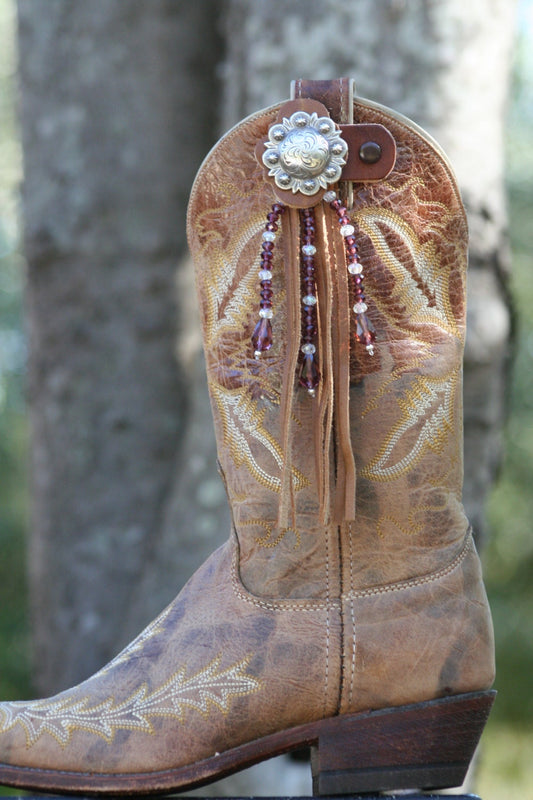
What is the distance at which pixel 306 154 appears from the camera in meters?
1.15

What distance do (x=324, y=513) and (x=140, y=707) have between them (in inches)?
13.2

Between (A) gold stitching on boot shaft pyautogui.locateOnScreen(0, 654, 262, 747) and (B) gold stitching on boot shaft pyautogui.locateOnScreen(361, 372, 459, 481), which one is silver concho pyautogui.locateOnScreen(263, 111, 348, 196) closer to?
(B) gold stitching on boot shaft pyautogui.locateOnScreen(361, 372, 459, 481)

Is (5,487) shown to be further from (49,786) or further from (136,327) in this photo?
(49,786)

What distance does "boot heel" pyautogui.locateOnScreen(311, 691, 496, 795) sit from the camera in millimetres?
1188

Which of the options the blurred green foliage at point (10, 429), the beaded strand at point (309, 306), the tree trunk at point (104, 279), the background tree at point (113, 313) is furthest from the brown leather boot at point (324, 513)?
the blurred green foliage at point (10, 429)

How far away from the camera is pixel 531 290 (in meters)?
6.12

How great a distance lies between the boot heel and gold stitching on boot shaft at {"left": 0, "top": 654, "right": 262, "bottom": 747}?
0.12 meters

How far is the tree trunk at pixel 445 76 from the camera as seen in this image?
2105 mm

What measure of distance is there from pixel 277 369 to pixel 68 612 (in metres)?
1.61

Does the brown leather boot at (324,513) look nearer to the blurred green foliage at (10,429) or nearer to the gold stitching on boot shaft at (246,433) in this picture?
the gold stitching on boot shaft at (246,433)

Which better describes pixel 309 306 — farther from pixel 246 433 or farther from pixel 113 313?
pixel 113 313

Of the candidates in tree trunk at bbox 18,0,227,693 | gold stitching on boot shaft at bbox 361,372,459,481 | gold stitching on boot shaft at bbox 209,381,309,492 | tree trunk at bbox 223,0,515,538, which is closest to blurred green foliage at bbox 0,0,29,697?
tree trunk at bbox 18,0,227,693

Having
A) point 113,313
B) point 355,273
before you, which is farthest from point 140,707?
point 113,313

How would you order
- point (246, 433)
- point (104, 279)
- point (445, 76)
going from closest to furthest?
1. point (246, 433)
2. point (445, 76)
3. point (104, 279)
